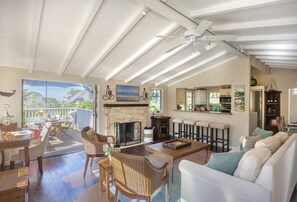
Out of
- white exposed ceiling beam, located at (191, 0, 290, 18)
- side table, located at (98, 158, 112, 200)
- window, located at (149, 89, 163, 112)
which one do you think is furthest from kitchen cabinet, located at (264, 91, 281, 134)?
side table, located at (98, 158, 112, 200)

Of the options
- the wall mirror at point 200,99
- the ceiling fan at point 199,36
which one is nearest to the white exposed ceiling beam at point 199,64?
the wall mirror at point 200,99

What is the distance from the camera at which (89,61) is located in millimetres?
4219

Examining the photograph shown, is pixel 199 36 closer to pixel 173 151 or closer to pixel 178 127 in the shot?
pixel 173 151

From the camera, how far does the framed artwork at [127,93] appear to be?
19.1ft

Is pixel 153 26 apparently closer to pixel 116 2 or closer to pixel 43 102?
pixel 116 2

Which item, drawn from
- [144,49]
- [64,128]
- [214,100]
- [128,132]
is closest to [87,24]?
[144,49]

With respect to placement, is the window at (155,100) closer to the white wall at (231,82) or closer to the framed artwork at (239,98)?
the white wall at (231,82)

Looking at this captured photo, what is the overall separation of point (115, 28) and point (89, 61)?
1566mm

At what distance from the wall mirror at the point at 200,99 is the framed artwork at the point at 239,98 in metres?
1.91

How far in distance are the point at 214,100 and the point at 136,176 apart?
6738mm

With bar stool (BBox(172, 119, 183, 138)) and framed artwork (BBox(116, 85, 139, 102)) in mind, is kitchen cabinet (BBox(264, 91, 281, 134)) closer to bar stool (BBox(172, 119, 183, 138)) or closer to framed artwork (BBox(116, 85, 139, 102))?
bar stool (BBox(172, 119, 183, 138))

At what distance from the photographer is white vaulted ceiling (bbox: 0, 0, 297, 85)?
2.36 m

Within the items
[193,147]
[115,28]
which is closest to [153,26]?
[115,28]

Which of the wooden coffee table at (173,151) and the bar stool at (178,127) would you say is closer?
the wooden coffee table at (173,151)
